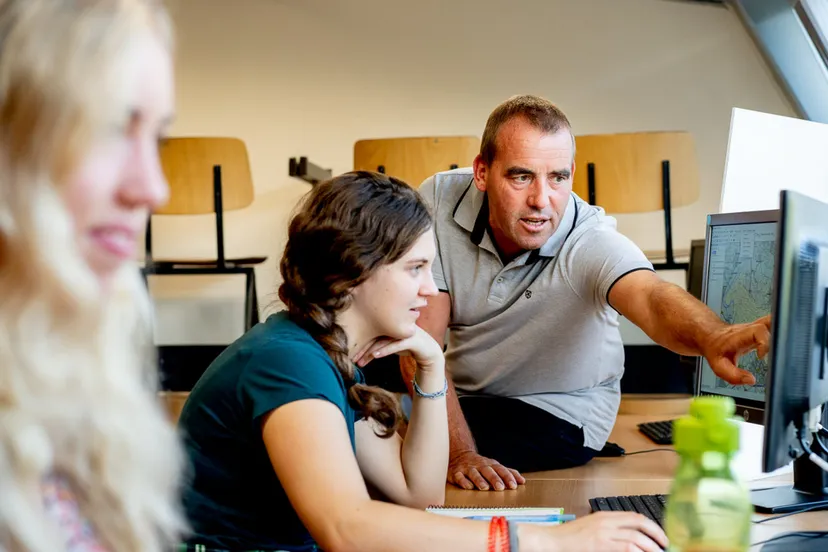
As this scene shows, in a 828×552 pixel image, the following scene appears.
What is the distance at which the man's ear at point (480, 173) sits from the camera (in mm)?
2301

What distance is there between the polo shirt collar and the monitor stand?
817 mm

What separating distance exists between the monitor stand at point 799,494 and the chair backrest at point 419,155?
239 centimetres

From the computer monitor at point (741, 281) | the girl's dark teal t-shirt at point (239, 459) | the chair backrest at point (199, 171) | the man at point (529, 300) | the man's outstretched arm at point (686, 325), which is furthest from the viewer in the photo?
the chair backrest at point (199, 171)

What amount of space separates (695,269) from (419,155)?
1.11 m

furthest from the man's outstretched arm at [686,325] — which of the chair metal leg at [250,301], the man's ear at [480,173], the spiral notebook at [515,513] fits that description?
the chair metal leg at [250,301]

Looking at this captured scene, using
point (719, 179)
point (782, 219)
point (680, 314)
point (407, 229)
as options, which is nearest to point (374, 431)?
point (407, 229)

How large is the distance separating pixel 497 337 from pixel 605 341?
0.25 m

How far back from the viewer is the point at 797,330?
1118 millimetres

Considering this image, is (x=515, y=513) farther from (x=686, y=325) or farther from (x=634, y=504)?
(x=686, y=325)

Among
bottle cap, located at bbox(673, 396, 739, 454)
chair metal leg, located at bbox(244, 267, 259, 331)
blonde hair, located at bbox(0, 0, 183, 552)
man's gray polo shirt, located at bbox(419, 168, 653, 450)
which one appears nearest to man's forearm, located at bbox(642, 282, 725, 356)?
man's gray polo shirt, located at bbox(419, 168, 653, 450)

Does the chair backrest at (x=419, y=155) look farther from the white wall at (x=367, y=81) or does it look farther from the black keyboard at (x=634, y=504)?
the black keyboard at (x=634, y=504)

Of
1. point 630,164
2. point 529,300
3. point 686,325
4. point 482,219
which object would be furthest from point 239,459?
point 630,164

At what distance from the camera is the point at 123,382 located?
75 cm

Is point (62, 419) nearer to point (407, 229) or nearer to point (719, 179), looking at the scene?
point (407, 229)
